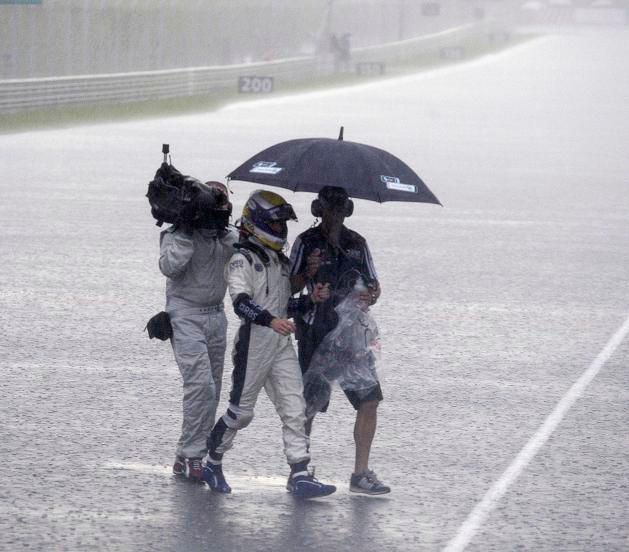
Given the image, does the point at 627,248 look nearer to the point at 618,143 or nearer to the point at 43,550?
the point at 43,550

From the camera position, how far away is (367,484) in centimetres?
668

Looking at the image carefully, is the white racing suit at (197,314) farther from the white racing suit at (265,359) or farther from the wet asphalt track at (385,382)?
the wet asphalt track at (385,382)

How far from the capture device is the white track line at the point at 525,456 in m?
6.19

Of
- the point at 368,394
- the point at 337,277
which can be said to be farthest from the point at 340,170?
the point at 368,394

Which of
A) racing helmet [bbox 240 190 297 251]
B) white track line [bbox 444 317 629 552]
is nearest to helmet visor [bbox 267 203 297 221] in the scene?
racing helmet [bbox 240 190 297 251]

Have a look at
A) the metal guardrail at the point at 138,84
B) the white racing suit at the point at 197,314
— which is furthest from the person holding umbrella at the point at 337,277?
the metal guardrail at the point at 138,84

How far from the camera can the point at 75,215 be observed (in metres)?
17.5

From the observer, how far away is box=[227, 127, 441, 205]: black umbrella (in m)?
6.58

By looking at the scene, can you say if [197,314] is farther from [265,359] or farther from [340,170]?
[340,170]

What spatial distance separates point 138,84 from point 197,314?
36060 mm

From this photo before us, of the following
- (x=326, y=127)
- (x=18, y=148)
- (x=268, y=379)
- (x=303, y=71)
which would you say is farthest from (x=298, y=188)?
(x=303, y=71)

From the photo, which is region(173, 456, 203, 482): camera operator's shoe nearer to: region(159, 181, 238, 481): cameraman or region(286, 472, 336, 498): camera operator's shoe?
region(159, 181, 238, 481): cameraman

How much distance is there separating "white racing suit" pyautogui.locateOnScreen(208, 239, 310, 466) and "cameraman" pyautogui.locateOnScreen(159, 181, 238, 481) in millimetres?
169

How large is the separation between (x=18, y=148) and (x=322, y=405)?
20.9 metres
